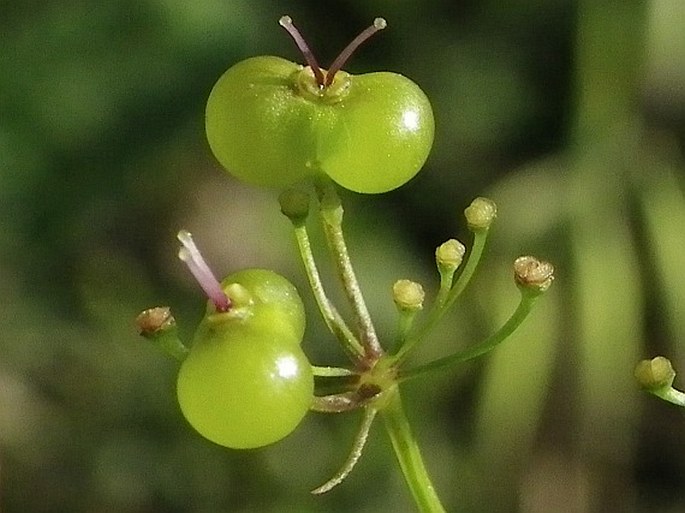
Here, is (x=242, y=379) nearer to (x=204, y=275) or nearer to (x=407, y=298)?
(x=204, y=275)

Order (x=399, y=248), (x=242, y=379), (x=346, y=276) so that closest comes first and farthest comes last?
(x=242, y=379) < (x=346, y=276) < (x=399, y=248)

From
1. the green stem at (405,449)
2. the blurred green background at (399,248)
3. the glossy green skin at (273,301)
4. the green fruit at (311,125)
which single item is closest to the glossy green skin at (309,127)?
the green fruit at (311,125)

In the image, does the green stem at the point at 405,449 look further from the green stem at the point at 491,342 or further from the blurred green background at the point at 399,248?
the blurred green background at the point at 399,248

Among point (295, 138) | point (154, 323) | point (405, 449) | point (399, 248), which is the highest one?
point (295, 138)

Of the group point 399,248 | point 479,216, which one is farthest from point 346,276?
point 399,248

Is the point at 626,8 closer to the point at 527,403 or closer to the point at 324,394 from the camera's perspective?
the point at 527,403

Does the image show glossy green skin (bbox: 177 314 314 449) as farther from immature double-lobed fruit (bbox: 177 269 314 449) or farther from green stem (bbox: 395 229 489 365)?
green stem (bbox: 395 229 489 365)

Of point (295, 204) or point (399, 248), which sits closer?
point (295, 204)
